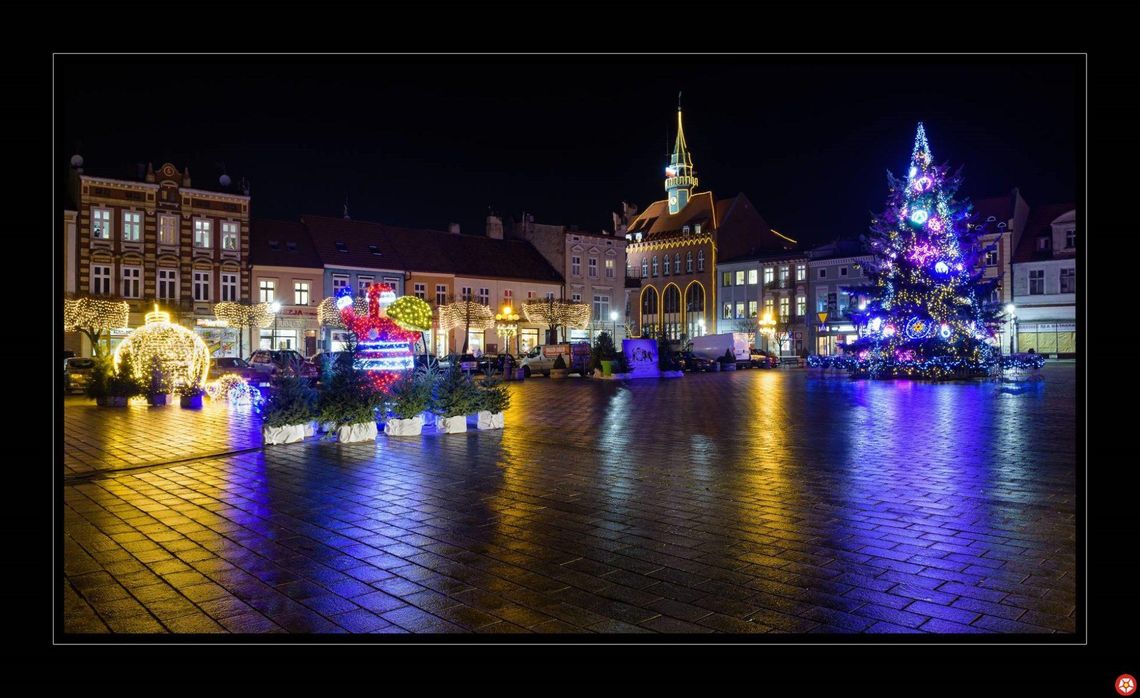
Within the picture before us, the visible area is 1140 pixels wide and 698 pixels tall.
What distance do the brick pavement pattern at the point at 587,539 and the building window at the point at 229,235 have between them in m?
41.3

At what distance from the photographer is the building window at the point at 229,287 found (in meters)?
47.5

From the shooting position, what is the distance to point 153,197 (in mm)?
45594

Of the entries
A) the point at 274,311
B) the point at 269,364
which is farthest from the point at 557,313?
the point at 269,364

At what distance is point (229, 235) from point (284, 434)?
134 ft

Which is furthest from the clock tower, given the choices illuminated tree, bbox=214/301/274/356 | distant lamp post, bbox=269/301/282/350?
illuminated tree, bbox=214/301/274/356

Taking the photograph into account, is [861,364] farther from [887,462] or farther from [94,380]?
[94,380]

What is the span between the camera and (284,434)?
37.4 ft

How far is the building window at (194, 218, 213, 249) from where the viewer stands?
47000 mm

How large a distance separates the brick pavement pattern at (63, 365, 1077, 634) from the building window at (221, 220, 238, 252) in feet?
136

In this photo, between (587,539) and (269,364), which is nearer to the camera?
(587,539)

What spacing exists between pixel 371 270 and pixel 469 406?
41.8m

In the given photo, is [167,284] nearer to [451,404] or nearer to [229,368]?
[229,368]

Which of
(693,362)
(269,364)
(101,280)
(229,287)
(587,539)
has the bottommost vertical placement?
(587,539)
